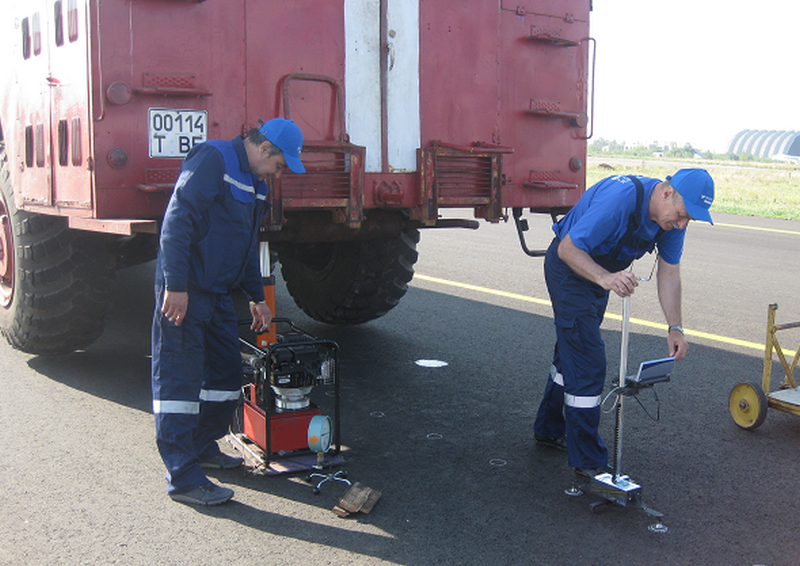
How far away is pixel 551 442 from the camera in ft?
15.1

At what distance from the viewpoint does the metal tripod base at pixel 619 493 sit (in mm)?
3738

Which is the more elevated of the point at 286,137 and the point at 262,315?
the point at 286,137

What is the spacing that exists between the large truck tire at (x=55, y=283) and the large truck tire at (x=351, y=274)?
4.66ft

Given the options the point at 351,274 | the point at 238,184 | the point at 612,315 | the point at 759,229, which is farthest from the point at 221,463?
the point at 759,229

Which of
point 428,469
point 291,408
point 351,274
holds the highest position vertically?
point 351,274

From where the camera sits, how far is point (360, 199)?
4.86 metres

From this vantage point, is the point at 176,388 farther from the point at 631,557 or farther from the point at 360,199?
the point at 631,557

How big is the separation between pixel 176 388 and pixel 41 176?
2.16 m

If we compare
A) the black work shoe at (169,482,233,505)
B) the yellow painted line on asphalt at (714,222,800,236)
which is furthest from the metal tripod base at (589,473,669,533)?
the yellow painted line on asphalt at (714,222,800,236)

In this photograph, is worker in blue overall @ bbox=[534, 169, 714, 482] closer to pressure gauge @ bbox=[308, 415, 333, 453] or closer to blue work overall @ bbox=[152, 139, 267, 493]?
pressure gauge @ bbox=[308, 415, 333, 453]

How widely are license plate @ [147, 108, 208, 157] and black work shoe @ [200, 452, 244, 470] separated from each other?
5.50 feet

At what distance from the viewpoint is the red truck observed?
14.4ft

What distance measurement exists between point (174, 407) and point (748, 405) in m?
3.32

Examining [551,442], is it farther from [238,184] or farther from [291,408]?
[238,184]
